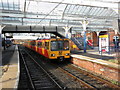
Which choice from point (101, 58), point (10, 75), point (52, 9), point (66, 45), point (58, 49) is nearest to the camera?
point (10, 75)

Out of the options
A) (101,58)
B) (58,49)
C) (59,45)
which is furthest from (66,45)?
(101,58)

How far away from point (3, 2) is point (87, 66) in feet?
62.0

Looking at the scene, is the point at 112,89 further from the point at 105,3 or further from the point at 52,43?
the point at 105,3

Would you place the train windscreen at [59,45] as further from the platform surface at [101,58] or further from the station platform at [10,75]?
the station platform at [10,75]

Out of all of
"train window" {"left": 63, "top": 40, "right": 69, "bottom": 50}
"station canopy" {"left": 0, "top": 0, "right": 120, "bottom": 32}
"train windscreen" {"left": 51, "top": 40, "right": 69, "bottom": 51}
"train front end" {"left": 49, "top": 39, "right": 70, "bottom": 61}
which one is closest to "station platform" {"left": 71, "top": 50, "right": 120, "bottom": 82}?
"train front end" {"left": 49, "top": 39, "right": 70, "bottom": 61}

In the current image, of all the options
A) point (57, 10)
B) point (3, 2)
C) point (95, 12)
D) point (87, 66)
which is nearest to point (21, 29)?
point (3, 2)

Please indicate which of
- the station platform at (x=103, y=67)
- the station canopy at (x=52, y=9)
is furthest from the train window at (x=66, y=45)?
the station canopy at (x=52, y=9)

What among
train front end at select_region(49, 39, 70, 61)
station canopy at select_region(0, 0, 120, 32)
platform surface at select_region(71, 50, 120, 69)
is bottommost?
platform surface at select_region(71, 50, 120, 69)

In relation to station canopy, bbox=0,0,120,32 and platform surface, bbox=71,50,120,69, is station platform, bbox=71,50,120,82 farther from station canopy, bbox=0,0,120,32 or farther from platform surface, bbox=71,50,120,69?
station canopy, bbox=0,0,120,32

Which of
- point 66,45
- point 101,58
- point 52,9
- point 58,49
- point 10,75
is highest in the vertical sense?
point 52,9

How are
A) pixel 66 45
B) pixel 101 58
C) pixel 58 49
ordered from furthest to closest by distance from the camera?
pixel 66 45 → pixel 58 49 → pixel 101 58

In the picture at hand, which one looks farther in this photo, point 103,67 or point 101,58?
point 101,58

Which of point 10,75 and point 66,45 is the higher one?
point 66,45

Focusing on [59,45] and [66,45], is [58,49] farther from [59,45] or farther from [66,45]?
[66,45]
